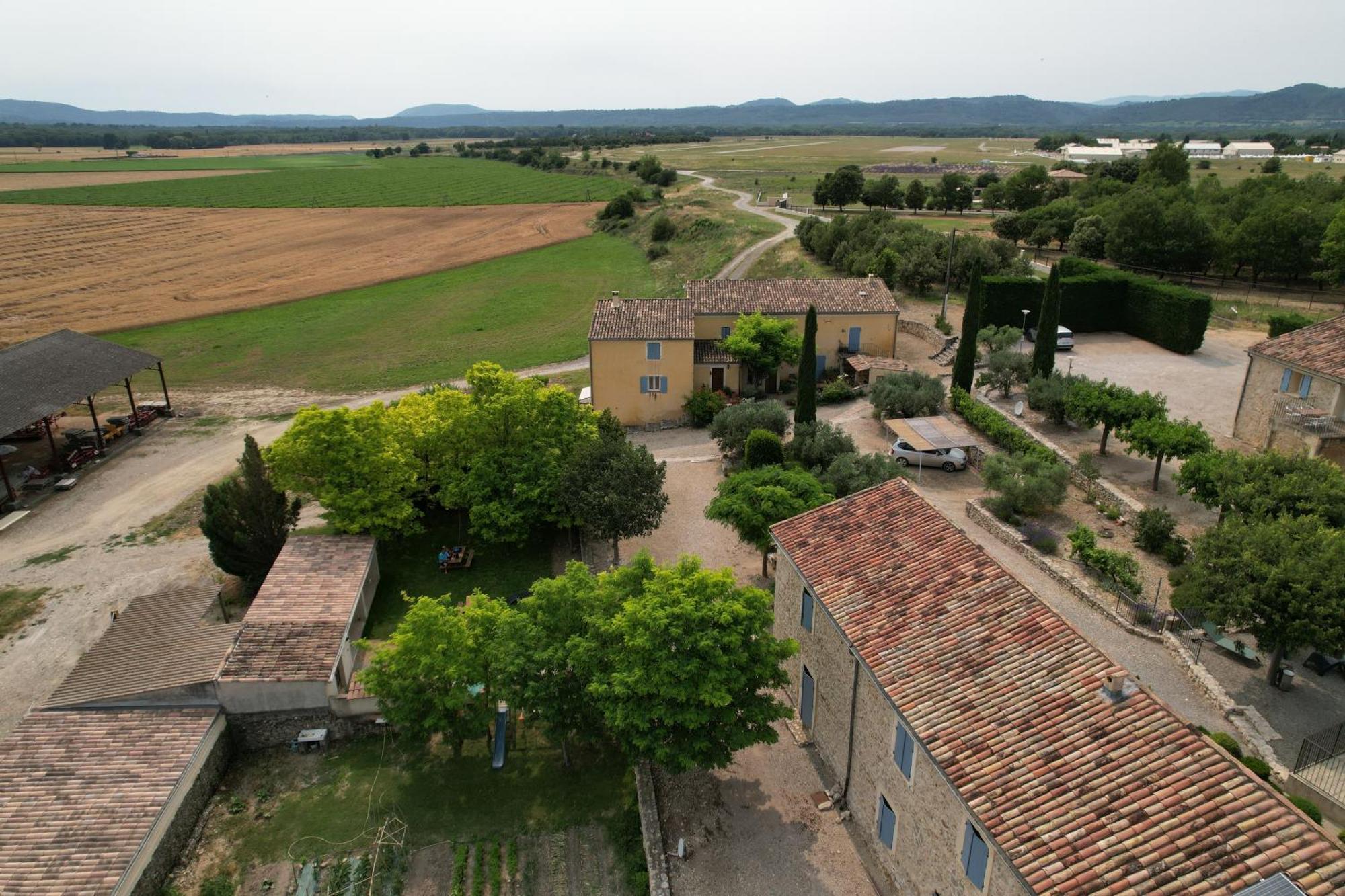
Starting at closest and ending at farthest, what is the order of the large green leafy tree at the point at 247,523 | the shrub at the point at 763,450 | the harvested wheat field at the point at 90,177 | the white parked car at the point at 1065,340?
1. the large green leafy tree at the point at 247,523
2. the shrub at the point at 763,450
3. the white parked car at the point at 1065,340
4. the harvested wheat field at the point at 90,177

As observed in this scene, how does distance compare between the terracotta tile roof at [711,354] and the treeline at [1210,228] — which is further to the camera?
the treeline at [1210,228]

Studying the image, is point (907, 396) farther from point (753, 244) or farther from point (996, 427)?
point (753, 244)

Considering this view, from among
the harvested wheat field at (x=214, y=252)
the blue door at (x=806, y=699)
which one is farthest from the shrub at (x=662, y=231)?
A: the blue door at (x=806, y=699)

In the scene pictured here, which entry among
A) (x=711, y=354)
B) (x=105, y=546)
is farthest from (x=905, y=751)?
(x=711, y=354)

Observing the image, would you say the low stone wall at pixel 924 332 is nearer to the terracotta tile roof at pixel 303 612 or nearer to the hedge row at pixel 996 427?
the hedge row at pixel 996 427

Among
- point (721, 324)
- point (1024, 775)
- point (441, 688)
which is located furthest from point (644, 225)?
point (1024, 775)

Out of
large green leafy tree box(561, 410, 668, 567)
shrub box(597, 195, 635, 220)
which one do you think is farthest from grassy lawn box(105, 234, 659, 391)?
shrub box(597, 195, 635, 220)

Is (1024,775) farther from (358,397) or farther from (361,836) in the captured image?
(358,397)

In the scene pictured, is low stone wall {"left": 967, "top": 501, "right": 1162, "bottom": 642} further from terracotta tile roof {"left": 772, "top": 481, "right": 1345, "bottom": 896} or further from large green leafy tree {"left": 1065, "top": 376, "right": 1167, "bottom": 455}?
terracotta tile roof {"left": 772, "top": 481, "right": 1345, "bottom": 896}
